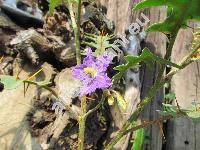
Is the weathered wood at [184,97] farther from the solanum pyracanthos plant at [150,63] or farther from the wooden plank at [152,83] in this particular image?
the solanum pyracanthos plant at [150,63]

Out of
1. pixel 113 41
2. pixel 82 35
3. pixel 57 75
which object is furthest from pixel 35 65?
pixel 113 41

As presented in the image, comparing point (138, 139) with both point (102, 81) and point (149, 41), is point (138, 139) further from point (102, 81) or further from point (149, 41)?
point (149, 41)

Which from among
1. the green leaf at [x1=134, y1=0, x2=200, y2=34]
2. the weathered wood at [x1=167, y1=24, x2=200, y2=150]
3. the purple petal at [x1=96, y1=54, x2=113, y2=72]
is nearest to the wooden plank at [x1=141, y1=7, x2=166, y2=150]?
the weathered wood at [x1=167, y1=24, x2=200, y2=150]

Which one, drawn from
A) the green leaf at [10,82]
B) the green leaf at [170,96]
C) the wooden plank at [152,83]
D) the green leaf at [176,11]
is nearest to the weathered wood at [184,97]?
the green leaf at [170,96]

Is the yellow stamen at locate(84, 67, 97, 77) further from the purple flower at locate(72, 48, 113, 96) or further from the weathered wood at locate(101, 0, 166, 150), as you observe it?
the weathered wood at locate(101, 0, 166, 150)

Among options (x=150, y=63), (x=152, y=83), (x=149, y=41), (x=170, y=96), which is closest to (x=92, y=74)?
(x=150, y=63)

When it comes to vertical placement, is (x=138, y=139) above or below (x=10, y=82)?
below
